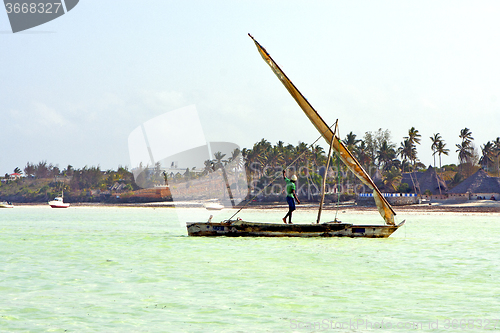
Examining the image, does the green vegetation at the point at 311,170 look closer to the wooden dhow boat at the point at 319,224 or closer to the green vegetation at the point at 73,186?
the green vegetation at the point at 73,186

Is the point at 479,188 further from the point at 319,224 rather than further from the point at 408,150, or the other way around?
the point at 319,224

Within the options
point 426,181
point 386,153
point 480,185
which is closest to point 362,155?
point 386,153

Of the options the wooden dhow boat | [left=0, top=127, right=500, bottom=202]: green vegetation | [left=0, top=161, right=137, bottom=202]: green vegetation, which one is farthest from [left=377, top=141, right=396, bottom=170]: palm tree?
the wooden dhow boat

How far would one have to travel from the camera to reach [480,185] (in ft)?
280

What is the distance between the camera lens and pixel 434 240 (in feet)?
79.2

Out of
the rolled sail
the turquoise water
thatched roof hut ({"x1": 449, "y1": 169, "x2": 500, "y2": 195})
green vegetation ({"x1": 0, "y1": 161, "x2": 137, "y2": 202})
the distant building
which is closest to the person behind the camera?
the turquoise water

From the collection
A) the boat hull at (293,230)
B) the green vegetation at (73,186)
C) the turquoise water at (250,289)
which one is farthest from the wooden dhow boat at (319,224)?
the green vegetation at (73,186)

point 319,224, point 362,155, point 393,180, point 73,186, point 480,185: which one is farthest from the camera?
point 73,186

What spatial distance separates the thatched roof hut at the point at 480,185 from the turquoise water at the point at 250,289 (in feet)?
236

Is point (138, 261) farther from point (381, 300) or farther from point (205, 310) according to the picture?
point (381, 300)

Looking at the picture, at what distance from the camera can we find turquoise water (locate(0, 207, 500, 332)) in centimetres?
815

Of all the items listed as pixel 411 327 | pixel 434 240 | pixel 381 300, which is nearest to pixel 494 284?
pixel 381 300

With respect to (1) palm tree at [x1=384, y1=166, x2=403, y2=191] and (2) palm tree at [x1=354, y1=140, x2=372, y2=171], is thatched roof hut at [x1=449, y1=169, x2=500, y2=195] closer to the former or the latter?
(1) palm tree at [x1=384, y1=166, x2=403, y2=191]

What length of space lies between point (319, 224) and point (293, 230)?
1.08 m
